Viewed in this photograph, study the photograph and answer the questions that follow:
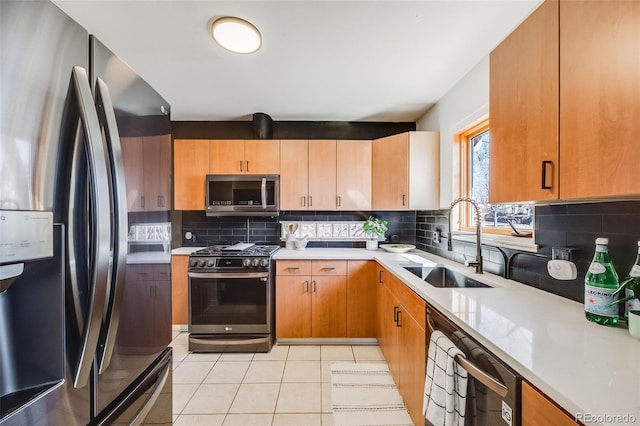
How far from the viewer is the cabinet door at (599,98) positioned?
2.33 feet

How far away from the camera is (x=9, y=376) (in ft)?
1.77

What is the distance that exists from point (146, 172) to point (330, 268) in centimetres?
188

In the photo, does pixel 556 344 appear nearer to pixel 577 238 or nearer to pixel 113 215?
pixel 577 238

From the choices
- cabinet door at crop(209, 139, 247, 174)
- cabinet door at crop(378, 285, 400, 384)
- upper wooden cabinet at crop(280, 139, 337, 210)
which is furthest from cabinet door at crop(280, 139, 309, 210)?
cabinet door at crop(378, 285, 400, 384)

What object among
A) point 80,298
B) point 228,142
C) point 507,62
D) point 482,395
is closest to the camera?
point 80,298

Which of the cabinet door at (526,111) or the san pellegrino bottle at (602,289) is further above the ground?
the cabinet door at (526,111)

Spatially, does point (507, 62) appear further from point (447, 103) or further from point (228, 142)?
point (228, 142)

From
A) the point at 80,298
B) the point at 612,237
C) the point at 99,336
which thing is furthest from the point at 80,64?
the point at 612,237

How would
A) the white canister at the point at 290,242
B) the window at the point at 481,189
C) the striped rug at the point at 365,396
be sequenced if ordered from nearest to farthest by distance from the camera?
the striped rug at the point at 365,396 < the window at the point at 481,189 < the white canister at the point at 290,242

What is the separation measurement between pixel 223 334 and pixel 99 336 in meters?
1.91

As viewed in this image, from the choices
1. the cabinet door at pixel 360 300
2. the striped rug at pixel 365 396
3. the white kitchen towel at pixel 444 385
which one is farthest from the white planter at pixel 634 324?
the cabinet door at pixel 360 300

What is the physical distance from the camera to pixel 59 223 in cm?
60

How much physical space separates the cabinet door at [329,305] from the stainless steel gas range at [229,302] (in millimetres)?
447

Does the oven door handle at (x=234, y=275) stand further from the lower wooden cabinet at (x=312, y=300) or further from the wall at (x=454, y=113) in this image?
the wall at (x=454, y=113)
